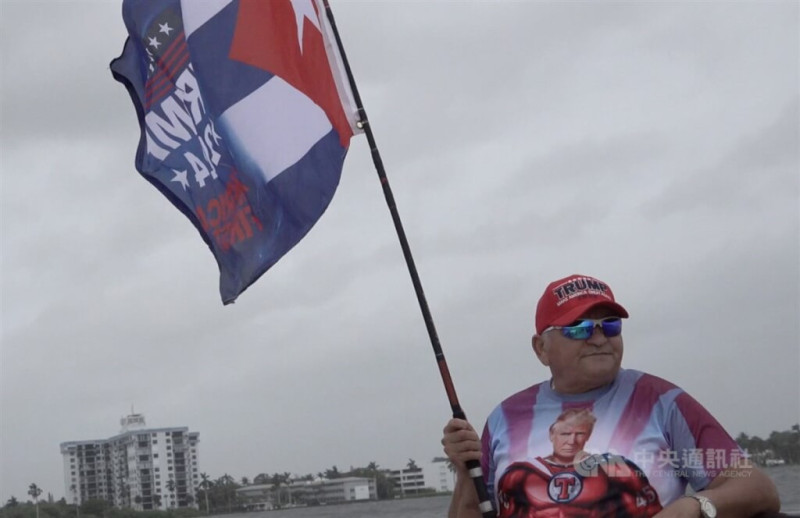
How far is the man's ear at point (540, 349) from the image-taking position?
412 centimetres

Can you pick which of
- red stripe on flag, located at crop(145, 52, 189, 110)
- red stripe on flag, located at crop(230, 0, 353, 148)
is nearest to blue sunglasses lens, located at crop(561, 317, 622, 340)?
red stripe on flag, located at crop(230, 0, 353, 148)

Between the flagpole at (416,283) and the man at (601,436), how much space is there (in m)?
0.05

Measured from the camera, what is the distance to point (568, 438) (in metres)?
3.92

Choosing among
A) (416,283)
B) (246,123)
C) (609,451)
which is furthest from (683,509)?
(246,123)

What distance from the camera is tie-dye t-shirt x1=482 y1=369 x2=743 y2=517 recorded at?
Result: 12.2 ft

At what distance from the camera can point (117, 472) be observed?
122 meters

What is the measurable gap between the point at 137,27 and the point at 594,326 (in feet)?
8.71

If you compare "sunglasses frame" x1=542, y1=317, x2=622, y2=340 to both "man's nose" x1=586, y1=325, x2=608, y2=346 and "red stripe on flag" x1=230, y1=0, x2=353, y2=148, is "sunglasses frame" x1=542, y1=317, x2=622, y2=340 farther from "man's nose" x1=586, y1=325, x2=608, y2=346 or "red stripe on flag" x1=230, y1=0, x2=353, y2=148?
"red stripe on flag" x1=230, y1=0, x2=353, y2=148

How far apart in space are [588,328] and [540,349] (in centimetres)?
27

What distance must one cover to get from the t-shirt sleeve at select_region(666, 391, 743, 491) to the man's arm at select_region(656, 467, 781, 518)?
33 mm

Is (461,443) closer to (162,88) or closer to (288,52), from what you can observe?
(288,52)

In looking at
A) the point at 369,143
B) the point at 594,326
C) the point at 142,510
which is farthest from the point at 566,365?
the point at 142,510

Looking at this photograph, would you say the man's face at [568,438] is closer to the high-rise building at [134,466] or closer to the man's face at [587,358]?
the man's face at [587,358]

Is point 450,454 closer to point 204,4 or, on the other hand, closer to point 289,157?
point 289,157
